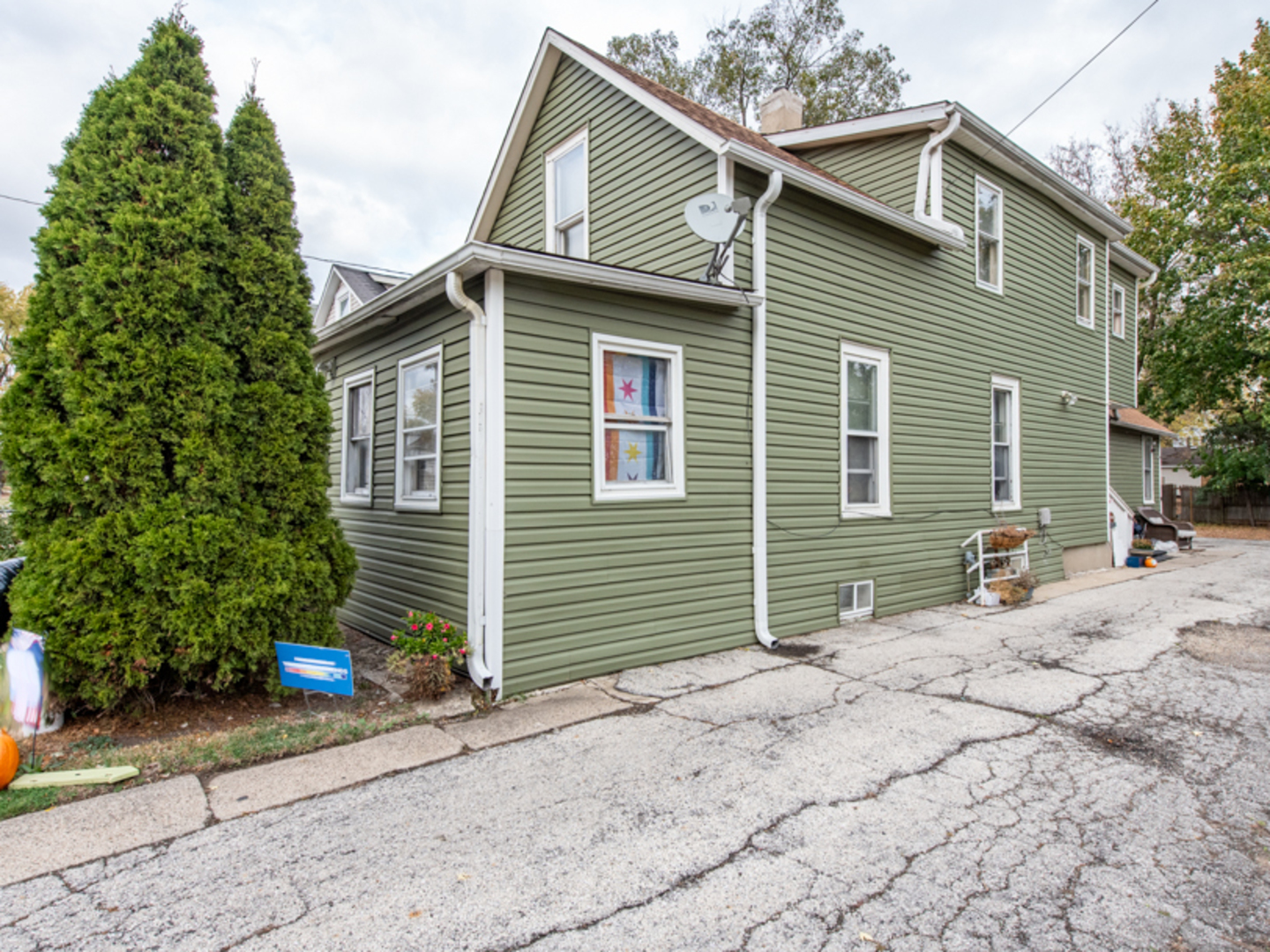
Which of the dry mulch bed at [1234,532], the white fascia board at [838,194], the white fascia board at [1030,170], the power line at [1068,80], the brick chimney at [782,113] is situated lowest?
the dry mulch bed at [1234,532]

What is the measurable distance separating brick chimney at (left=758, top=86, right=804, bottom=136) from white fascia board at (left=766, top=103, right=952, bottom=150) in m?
0.54

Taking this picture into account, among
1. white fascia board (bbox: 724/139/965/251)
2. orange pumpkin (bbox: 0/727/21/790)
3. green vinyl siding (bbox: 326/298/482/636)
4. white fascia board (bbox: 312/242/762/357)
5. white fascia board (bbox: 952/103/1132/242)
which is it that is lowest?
orange pumpkin (bbox: 0/727/21/790)

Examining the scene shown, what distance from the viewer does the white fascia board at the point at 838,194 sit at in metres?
6.24

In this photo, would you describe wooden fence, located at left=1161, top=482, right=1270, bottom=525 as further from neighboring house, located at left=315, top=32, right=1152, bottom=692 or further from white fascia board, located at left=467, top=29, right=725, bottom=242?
white fascia board, located at left=467, top=29, right=725, bottom=242

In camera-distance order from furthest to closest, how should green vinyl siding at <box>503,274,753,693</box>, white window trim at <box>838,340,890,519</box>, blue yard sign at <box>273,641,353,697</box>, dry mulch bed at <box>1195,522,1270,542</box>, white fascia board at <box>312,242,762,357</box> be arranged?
dry mulch bed at <box>1195,522,1270,542</box> < white window trim at <box>838,340,890,519</box> < green vinyl siding at <box>503,274,753,693</box> < white fascia board at <box>312,242,762,357</box> < blue yard sign at <box>273,641,353,697</box>

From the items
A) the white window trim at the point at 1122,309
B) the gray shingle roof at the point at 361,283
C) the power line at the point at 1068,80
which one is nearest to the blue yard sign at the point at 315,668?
the gray shingle roof at the point at 361,283

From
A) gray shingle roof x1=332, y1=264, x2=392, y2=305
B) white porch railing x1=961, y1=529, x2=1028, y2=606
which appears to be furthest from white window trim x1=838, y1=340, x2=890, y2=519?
gray shingle roof x1=332, y1=264, x2=392, y2=305

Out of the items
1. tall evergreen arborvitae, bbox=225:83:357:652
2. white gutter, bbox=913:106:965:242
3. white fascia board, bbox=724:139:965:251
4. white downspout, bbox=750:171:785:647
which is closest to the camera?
tall evergreen arborvitae, bbox=225:83:357:652

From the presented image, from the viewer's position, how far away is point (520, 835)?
10.0 feet

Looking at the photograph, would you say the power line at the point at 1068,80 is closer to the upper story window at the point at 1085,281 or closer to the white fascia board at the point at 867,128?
the white fascia board at the point at 867,128

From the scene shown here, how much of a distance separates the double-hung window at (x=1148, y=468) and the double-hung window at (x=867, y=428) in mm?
12167

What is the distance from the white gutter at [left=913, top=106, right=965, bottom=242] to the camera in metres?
8.27

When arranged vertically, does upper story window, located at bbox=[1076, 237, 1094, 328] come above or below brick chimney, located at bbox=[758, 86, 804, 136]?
below

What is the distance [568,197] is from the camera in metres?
8.66
